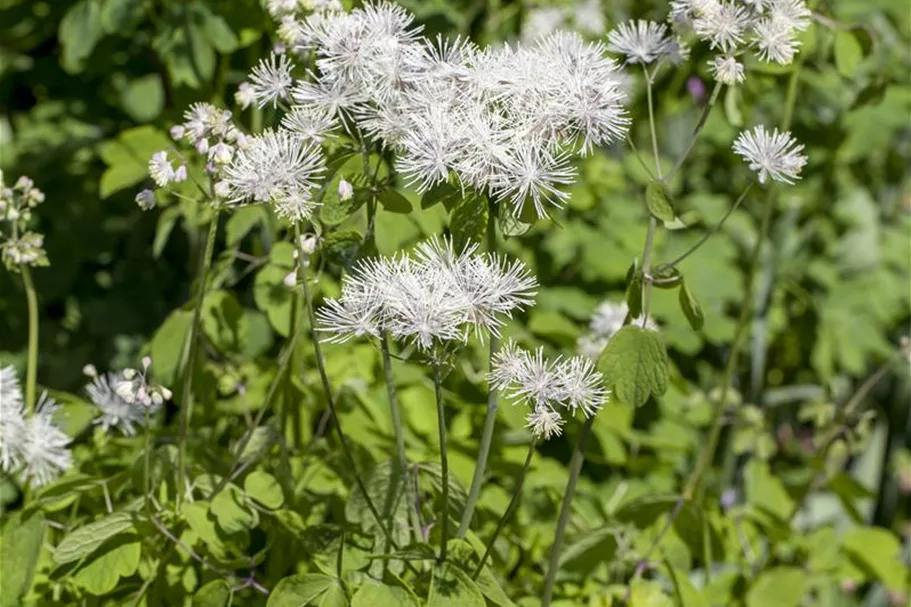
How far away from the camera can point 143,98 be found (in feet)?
7.81

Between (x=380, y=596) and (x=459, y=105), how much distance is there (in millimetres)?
476

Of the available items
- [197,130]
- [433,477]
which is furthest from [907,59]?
[197,130]

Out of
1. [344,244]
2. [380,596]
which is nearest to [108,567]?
[380,596]

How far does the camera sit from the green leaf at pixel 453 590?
1117 mm

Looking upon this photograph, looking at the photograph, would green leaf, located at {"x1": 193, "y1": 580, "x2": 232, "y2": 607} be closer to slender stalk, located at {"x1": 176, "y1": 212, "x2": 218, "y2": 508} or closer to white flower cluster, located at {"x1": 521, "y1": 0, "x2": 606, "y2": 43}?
slender stalk, located at {"x1": 176, "y1": 212, "x2": 218, "y2": 508}

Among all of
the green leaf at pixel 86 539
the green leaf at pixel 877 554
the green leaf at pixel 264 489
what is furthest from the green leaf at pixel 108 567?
the green leaf at pixel 877 554

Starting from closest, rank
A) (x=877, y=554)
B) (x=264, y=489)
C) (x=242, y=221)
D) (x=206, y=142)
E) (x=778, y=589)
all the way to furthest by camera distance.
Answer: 1. (x=206, y=142)
2. (x=264, y=489)
3. (x=242, y=221)
4. (x=778, y=589)
5. (x=877, y=554)

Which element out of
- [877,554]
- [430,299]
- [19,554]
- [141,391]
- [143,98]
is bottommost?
[877,554]

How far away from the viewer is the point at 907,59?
2.96m

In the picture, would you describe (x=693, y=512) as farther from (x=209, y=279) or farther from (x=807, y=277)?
(x=807, y=277)

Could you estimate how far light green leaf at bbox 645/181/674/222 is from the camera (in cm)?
120

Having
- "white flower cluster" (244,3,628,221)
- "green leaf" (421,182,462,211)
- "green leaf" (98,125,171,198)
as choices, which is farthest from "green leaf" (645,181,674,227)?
"green leaf" (98,125,171,198)

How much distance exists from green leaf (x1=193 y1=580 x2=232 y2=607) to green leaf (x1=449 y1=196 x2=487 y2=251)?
436 mm

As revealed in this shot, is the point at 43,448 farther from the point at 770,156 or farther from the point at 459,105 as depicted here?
the point at 770,156
